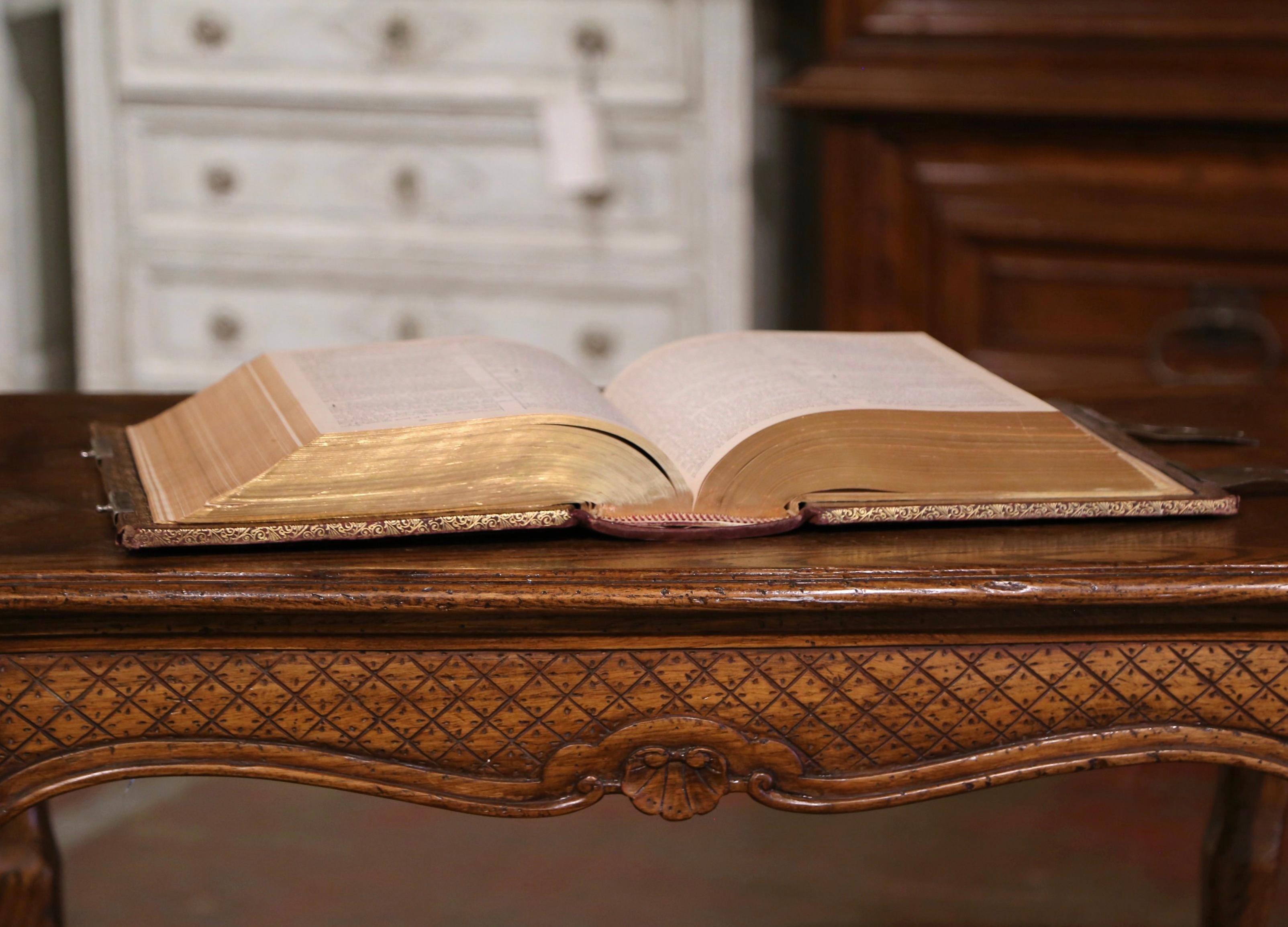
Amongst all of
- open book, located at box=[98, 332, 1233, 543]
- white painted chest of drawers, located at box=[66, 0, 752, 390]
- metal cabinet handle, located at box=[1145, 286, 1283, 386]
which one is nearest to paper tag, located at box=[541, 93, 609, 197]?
white painted chest of drawers, located at box=[66, 0, 752, 390]

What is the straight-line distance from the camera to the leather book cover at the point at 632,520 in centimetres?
70

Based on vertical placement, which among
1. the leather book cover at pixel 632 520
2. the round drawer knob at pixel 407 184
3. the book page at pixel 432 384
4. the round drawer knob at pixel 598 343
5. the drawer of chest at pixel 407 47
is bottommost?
the round drawer knob at pixel 598 343

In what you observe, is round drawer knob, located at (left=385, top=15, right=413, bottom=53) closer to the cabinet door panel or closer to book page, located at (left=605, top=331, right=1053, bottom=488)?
the cabinet door panel

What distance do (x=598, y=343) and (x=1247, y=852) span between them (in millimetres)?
1476

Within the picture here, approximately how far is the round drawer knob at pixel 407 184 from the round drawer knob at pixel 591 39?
35 centimetres

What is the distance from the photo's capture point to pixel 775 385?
85 centimetres

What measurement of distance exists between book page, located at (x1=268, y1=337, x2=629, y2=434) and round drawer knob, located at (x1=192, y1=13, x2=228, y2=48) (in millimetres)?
1536

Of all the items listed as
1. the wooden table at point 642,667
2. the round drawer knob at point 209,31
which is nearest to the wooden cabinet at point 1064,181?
the round drawer knob at point 209,31

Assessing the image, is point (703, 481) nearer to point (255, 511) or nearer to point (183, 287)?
point (255, 511)

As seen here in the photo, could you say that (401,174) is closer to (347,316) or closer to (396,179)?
(396,179)

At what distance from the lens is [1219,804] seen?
3.72 feet

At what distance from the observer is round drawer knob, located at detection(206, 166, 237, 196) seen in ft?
7.72

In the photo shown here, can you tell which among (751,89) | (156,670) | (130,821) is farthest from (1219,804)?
(751,89)

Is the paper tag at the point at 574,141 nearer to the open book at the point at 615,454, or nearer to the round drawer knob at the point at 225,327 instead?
the round drawer knob at the point at 225,327
